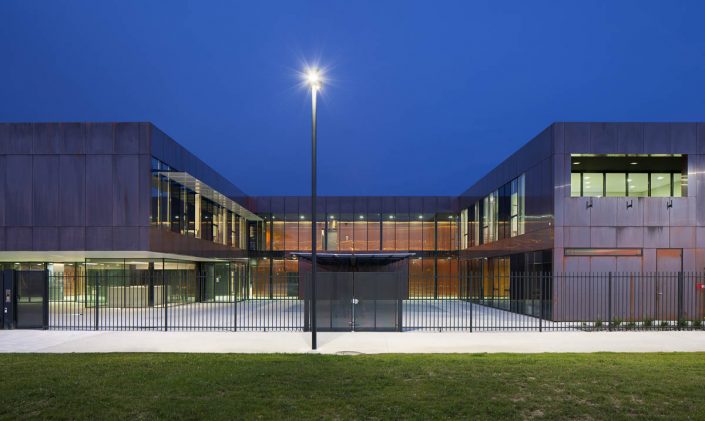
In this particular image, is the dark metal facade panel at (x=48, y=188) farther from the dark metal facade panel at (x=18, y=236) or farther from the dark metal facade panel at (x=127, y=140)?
the dark metal facade panel at (x=127, y=140)

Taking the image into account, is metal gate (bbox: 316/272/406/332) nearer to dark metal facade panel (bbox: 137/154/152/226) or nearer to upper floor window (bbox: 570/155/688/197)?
upper floor window (bbox: 570/155/688/197)

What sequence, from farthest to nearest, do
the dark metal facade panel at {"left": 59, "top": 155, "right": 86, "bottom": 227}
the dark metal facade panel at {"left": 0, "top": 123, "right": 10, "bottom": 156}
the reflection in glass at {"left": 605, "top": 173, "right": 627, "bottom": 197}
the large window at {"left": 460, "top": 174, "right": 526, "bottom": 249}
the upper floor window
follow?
1. the large window at {"left": 460, "top": 174, "right": 526, "bottom": 249}
2. the dark metal facade panel at {"left": 0, "top": 123, "right": 10, "bottom": 156}
3. the dark metal facade panel at {"left": 59, "top": 155, "right": 86, "bottom": 227}
4. the reflection in glass at {"left": 605, "top": 173, "right": 627, "bottom": 197}
5. the upper floor window

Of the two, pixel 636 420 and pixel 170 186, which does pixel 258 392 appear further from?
pixel 170 186

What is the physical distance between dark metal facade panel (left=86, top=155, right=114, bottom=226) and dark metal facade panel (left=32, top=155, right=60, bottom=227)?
5.15 ft

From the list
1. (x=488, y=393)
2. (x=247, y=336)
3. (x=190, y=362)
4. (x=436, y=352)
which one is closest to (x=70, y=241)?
(x=247, y=336)

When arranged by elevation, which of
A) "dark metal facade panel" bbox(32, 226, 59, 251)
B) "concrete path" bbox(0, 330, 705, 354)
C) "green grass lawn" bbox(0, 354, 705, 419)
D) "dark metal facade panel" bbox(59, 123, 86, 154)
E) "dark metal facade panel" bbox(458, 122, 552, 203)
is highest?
"dark metal facade panel" bbox(59, 123, 86, 154)

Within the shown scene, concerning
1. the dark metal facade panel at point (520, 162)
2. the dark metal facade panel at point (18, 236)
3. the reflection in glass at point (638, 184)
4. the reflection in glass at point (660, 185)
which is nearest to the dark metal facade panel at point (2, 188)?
the dark metal facade panel at point (18, 236)

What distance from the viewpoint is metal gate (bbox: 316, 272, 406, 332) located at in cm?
2106

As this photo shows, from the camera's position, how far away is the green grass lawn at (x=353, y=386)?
951 cm

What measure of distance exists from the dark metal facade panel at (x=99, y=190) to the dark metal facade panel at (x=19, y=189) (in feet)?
9.70

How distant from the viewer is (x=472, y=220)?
140 ft

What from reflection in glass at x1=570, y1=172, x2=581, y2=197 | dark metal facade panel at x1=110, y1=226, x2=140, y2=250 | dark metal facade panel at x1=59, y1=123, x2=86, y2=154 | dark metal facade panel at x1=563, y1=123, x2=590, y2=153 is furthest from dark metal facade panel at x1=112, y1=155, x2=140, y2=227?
reflection in glass at x1=570, y1=172, x2=581, y2=197

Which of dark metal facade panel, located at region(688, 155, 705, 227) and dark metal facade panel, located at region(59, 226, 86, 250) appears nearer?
dark metal facade panel, located at region(688, 155, 705, 227)

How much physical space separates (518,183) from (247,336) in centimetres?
1741
